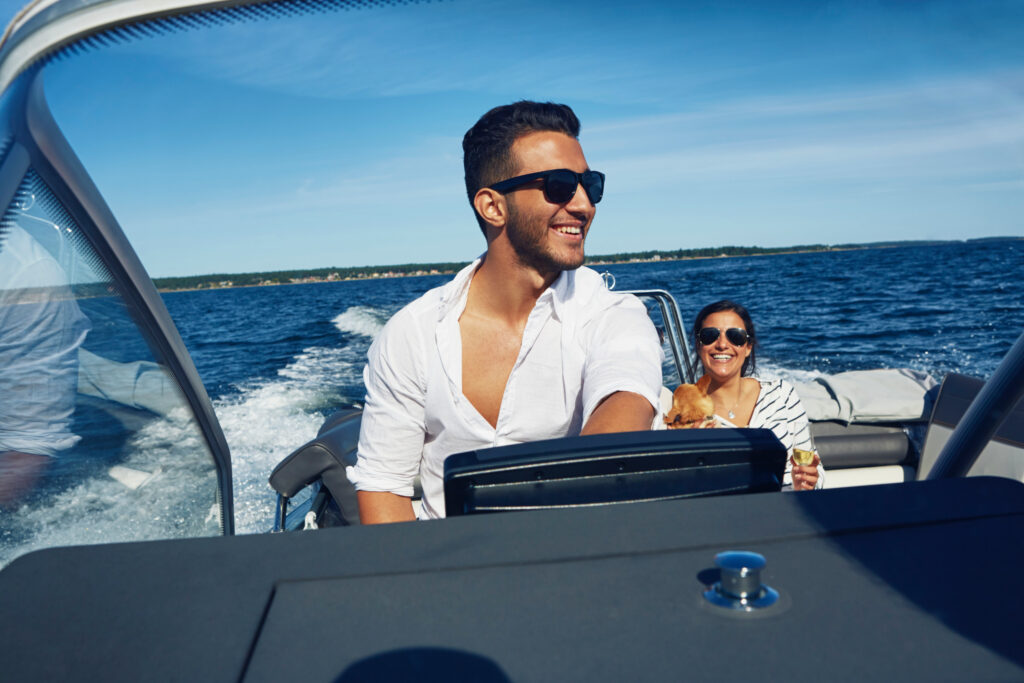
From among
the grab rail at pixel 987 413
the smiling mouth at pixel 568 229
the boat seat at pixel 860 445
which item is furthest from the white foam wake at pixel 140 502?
the boat seat at pixel 860 445

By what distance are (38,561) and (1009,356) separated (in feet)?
4.57

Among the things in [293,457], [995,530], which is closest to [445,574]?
[995,530]

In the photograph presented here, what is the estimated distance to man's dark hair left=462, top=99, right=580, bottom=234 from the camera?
1.81 meters

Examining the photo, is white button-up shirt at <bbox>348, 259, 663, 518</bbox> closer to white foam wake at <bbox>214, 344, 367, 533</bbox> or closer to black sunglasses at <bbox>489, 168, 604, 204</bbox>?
black sunglasses at <bbox>489, 168, 604, 204</bbox>

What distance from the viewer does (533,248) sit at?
1776mm

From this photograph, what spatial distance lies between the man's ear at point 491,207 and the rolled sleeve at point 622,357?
36 centimetres

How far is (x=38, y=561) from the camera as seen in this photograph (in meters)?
0.74

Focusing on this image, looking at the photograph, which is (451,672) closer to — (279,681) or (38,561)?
(279,681)

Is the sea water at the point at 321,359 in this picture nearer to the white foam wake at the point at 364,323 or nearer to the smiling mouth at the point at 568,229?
the white foam wake at the point at 364,323

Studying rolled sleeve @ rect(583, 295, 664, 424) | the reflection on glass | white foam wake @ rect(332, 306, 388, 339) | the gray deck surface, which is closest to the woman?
rolled sleeve @ rect(583, 295, 664, 424)

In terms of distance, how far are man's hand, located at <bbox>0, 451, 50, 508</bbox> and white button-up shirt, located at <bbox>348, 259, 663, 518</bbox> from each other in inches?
27.6

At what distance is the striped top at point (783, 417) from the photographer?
2982 mm

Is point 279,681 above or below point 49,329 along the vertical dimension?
below

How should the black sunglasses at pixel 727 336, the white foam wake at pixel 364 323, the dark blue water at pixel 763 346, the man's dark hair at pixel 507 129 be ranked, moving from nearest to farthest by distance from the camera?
the man's dark hair at pixel 507 129 < the black sunglasses at pixel 727 336 < the dark blue water at pixel 763 346 < the white foam wake at pixel 364 323
